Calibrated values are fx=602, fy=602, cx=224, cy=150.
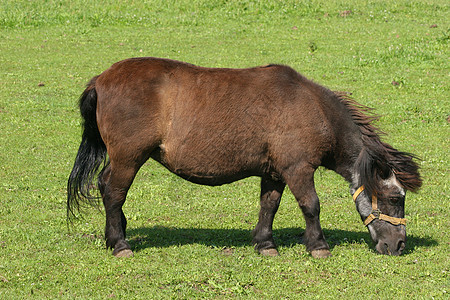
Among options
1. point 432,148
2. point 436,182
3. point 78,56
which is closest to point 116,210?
point 436,182

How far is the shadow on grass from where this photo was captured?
25.7 feet

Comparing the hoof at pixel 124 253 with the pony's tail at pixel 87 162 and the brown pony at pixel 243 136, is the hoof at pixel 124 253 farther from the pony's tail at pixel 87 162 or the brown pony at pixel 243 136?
the pony's tail at pixel 87 162

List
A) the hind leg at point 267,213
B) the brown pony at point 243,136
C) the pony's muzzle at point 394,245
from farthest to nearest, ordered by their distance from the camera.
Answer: the hind leg at point 267,213
the pony's muzzle at point 394,245
the brown pony at point 243,136

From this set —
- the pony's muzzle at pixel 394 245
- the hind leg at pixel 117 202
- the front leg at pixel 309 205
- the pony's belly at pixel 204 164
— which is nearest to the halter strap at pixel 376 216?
the pony's muzzle at pixel 394 245

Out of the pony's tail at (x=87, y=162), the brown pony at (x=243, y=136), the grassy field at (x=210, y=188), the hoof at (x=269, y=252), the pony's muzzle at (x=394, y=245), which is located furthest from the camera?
the pony's tail at (x=87, y=162)

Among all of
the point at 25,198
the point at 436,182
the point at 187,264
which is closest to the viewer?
the point at 187,264

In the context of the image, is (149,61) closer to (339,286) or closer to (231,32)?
(339,286)

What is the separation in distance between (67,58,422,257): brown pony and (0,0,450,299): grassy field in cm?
63

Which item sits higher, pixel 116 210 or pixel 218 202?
pixel 116 210

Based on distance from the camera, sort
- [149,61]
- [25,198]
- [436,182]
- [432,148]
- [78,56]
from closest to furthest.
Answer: [149,61] < [25,198] < [436,182] < [432,148] < [78,56]

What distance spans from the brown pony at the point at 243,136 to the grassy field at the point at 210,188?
2.07 ft

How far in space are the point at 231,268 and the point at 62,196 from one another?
12.8ft

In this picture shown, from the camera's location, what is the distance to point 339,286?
652 cm

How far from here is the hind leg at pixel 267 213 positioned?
25.1 feet
